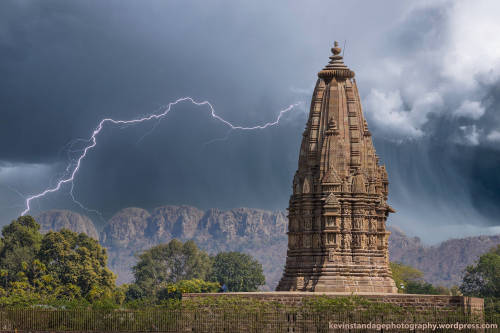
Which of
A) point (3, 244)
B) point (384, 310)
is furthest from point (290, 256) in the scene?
point (3, 244)

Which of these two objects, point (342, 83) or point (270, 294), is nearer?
point (270, 294)

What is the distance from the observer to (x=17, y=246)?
98.6 m

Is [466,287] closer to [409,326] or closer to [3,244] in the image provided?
[3,244]

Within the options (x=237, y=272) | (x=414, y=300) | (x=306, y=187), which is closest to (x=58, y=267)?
(x=237, y=272)

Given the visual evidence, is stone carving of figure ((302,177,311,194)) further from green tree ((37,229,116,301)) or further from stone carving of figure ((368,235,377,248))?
green tree ((37,229,116,301))

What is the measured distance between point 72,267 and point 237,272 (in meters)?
27.2

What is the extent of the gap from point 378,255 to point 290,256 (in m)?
5.28

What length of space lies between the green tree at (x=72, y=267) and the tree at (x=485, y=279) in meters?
38.3

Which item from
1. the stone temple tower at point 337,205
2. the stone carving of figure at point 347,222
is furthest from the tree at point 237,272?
the stone carving of figure at point 347,222

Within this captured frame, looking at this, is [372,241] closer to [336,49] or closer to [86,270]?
[336,49]

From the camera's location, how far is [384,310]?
44031 mm

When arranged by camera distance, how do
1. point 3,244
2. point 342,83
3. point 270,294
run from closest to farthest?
point 270,294, point 342,83, point 3,244

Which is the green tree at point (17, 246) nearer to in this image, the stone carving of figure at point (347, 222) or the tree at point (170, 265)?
the tree at point (170, 265)

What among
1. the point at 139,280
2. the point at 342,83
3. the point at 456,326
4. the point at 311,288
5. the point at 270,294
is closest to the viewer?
the point at 456,326
